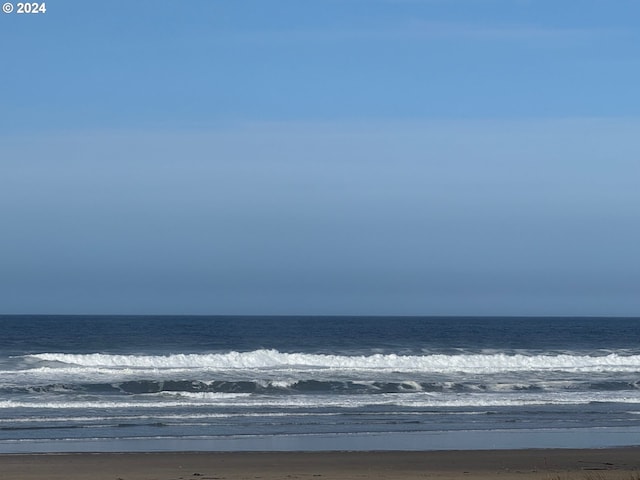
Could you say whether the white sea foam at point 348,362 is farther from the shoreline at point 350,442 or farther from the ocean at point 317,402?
the shoreline at point 350,442

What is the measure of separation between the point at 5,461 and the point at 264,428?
632 cm

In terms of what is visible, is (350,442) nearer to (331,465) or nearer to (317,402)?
(331,465)

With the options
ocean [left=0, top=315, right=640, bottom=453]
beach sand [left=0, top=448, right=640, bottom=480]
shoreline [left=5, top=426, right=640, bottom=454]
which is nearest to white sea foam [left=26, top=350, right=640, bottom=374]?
ocean [left=0, top=315, right=640, bottom=453]

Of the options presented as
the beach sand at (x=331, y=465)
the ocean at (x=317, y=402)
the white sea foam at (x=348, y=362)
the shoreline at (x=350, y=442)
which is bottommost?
the beach sand at (x=331, y=465)

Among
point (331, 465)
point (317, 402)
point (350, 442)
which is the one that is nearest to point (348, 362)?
point (317, 402)

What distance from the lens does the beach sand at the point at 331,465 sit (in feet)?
49.5

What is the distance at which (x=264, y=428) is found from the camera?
20.8 metres

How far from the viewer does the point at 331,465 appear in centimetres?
1612

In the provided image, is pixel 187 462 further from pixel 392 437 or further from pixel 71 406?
pixel 71 406

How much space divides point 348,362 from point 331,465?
24.8 meters

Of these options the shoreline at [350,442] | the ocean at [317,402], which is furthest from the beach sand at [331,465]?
the ocean at [317,402]

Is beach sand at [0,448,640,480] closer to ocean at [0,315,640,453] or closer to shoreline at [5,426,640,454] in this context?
shoreline at [5,426,640,454]

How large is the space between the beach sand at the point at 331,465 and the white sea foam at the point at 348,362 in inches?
801

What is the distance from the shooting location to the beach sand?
A: 49.5ft
